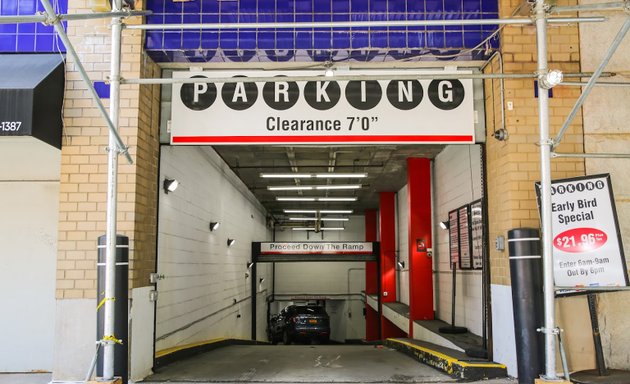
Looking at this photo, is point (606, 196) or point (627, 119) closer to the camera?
point (606, 196)

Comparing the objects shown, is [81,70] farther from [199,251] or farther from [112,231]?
[199,251]

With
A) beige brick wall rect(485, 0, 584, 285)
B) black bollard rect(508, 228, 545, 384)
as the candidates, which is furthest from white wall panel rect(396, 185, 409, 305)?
black bollard rect(508, 228, 545, 384)

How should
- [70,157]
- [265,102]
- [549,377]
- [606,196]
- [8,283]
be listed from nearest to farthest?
[549,377] < [606,196] < [70,157] < [265,102] < [8,283]

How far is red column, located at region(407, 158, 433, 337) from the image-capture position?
1194cm

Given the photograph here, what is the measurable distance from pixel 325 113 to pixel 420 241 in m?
6.37

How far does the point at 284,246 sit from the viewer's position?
18.1m

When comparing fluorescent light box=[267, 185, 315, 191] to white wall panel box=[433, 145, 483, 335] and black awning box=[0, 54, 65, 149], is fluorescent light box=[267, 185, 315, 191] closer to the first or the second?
white wall panel box=[433, 145, 483, 335]

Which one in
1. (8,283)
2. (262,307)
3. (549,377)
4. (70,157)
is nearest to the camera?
(549,377)

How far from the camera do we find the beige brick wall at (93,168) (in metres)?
5.79

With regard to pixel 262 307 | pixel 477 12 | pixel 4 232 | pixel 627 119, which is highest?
pixel 477 12

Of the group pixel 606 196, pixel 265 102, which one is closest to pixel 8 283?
pixel 265 102

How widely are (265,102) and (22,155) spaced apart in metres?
2.77

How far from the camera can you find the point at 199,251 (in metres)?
9.84

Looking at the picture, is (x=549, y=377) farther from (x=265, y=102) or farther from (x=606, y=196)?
(x=265, y=102)
